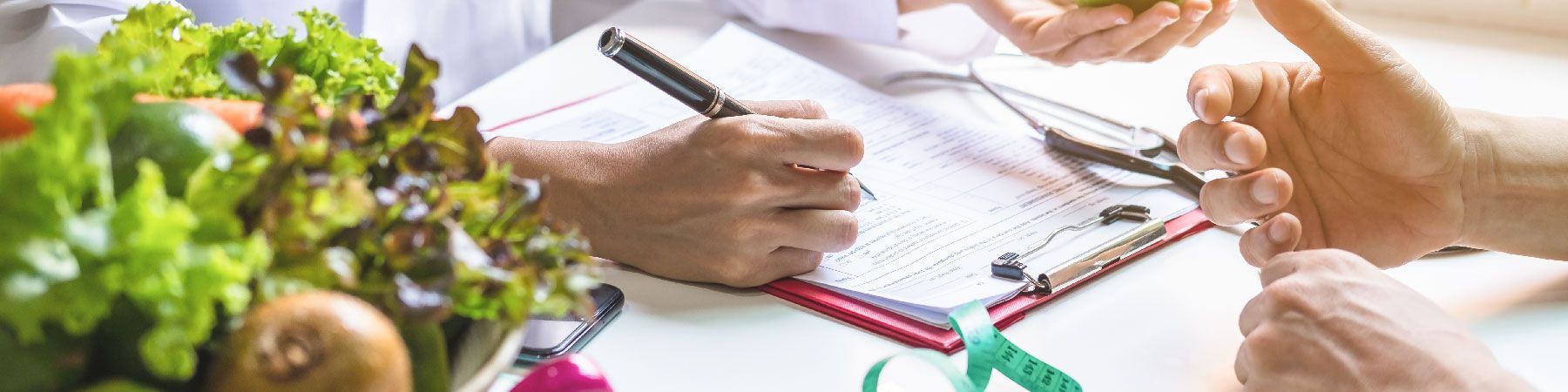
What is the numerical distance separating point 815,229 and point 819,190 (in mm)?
32

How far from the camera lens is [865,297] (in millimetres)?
834

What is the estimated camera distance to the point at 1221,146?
939mm

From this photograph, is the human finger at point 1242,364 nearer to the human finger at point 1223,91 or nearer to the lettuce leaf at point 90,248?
the human finger at point 1223,91

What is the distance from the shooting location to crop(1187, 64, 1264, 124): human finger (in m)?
0.94

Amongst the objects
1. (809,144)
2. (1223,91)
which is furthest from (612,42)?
(1223,91)

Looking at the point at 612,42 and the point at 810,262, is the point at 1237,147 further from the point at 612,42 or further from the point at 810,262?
the point at 612,42

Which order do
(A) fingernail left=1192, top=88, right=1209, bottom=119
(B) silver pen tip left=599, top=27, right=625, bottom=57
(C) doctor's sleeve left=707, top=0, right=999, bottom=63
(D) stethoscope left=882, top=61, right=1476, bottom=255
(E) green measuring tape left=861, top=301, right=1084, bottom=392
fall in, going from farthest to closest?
(C) doctor's sleeve left=707, top=0, right=999, bottom=63, (D) stethoscope left=882, top=61, right=1476, bottom=255, (A) fingernail left=1192, top=88, right=1209, bottom=119, (B) silver pen tip left=599, top=27, right=625, bottom=57, (E) green measuring tape left=861, top=301, right=1084, bottom=392

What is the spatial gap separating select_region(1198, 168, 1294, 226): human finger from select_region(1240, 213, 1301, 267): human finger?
0.03 metres

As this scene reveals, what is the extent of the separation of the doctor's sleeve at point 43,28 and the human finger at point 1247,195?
2.77 ft

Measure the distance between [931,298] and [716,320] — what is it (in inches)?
5.8

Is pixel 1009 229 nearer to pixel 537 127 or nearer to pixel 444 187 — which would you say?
pixel 537 127

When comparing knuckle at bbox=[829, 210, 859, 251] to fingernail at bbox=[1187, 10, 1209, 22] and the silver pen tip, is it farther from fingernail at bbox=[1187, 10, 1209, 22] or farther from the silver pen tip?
fingernail at bbox=[1187, 10, 1209, 22]

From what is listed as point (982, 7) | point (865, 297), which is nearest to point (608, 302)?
point (865, 297)

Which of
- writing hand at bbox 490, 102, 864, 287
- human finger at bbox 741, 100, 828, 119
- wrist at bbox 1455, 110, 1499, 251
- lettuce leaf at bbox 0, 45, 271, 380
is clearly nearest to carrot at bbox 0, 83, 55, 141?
lettuce leaf at bbox 0, 45, 271, 380
